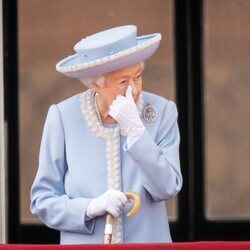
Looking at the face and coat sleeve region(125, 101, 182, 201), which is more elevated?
the face

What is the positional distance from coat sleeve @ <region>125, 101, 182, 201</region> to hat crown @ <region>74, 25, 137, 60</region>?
29cm

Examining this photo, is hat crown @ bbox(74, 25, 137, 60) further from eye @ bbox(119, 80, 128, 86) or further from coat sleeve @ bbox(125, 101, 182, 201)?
coat sleeve @ bbox(125, 101, 182, 201)

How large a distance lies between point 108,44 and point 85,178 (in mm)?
467

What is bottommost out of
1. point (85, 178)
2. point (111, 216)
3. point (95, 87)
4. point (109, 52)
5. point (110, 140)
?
point (111, 216)

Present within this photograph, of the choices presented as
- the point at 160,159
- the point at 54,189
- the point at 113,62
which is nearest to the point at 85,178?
the point at 54,189

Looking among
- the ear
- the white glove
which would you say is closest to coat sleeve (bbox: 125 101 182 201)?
the white glove

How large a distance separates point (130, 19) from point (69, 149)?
7.78ft

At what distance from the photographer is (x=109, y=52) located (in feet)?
13.1

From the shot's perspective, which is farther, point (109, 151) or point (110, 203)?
point (109, 151)

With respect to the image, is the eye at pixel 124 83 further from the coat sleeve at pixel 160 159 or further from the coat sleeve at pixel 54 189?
the coat sleeve at pixel 54 189

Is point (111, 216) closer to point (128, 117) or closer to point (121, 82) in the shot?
point (128, 117)

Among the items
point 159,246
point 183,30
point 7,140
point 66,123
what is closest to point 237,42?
point 183,30

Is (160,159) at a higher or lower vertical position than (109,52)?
lower

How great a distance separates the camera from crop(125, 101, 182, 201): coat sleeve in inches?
154
